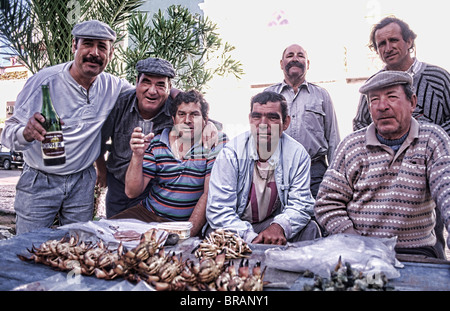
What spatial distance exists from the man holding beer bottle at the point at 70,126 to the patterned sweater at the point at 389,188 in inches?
74.5

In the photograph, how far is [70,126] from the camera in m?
3.17

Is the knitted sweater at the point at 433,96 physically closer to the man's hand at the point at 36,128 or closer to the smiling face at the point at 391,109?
the smiling face at the point at 391,109

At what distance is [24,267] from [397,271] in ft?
5.18

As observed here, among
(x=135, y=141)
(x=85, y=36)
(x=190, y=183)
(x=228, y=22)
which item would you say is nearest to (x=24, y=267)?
(x=135, y=141)

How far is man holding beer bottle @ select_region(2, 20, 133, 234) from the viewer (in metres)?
3.14

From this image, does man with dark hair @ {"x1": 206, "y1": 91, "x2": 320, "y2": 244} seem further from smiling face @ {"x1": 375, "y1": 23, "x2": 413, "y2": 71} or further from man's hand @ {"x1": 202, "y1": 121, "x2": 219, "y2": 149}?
smiling face @ {"x1": 375, "y1": 23, "x2": 413, "y2": 71}

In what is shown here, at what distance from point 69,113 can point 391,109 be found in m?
2.32

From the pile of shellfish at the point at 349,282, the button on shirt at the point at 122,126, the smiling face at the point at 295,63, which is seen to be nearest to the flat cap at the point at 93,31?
the button on shirt at the point at 122,126

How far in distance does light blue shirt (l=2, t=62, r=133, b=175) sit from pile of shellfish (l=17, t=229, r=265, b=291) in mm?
1389

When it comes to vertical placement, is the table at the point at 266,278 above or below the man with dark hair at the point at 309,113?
below

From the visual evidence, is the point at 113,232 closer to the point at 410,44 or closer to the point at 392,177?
the point at 392,177

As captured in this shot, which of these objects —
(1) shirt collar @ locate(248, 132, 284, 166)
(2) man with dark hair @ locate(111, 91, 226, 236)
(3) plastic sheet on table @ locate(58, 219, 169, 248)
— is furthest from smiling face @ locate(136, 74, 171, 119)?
(3) plastic sheet on table @ locate(58, 219, 169, 248)

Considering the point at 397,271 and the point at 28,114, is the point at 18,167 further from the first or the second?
the point at 397,271

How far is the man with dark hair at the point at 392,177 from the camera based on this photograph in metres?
2.14
